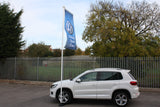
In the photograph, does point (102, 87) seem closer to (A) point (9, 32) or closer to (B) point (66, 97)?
(B) point (66, 97)

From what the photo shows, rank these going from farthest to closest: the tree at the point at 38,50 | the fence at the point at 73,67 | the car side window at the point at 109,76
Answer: the tree at the point at 38,50 < the fence at the point at 73,67 < the car side window at the point at 109,76

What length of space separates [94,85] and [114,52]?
30.6ft

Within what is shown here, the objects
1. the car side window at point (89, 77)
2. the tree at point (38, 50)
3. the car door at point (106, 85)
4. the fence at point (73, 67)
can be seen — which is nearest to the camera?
the car door at point (106, 85)

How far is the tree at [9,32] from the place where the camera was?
48.8ft

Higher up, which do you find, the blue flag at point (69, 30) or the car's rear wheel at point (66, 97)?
Result: the blue flag at point (69, 30)

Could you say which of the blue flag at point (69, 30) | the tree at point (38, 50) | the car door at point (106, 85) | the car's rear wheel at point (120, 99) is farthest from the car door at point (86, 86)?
the tree at point (38, 50)

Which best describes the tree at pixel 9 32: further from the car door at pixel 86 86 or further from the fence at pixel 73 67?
the car door at pixel 86 86

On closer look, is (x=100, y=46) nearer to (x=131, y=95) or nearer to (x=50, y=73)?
(x=50, y=73)

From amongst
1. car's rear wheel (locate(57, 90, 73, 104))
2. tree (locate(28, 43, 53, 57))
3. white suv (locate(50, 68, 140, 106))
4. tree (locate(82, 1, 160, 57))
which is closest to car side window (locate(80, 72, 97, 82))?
white suv (locate(50, 68, 140, 106))

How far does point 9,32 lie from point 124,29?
36.4 feet

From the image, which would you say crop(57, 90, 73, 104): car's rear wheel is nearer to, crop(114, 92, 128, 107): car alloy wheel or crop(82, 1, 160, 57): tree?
crop(114, 92, 128, 107): car alloy wheel

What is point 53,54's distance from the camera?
53.5m

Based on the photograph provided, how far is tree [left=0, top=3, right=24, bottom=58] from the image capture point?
14875mm

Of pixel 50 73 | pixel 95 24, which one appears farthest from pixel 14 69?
pixel 95 24
